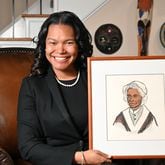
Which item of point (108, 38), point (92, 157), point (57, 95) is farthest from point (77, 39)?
point (108, 38)

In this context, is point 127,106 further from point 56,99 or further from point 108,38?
point 108,38

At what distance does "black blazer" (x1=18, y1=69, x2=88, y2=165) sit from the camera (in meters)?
1.32

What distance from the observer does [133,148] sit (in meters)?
1.26

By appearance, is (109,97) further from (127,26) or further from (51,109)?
(127,26)

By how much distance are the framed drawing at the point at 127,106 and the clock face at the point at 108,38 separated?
1700 millimetres

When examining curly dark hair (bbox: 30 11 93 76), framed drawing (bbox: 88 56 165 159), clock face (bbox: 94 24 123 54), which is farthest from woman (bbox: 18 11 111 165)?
clock face (bbox: 94 24 123 54)

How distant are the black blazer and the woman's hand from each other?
0.06 metres

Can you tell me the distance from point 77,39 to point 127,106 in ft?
1.07

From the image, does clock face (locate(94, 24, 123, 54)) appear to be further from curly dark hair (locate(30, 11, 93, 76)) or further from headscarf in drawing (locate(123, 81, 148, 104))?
headscarf in drawing (locate(123, 81, 148, 104))

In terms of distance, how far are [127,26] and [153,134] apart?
184cm

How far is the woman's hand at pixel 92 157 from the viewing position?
4.01ft

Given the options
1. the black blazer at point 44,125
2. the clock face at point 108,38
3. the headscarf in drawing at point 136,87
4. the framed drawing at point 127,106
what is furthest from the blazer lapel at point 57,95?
the clock face at point 108,38

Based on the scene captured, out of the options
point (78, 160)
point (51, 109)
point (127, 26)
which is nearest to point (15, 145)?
point (51, 109)

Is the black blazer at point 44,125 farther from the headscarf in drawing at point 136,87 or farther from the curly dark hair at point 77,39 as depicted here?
the headscarf in drawing at point 136,87
